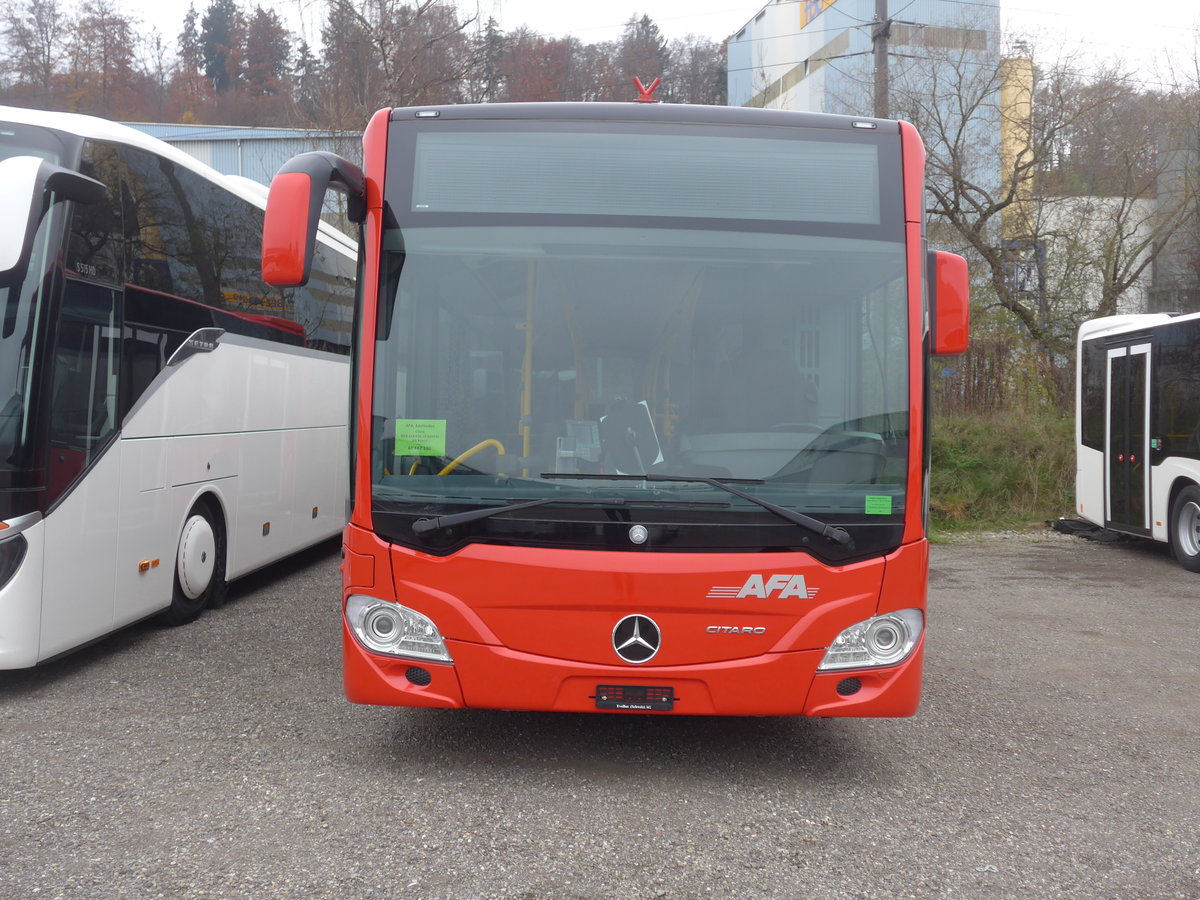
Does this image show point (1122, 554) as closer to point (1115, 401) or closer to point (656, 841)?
point (1115, 401)

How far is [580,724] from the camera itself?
560cm

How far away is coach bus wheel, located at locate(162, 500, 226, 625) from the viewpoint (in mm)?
7695

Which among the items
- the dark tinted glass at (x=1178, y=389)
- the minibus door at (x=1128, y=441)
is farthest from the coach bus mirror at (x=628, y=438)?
the minibus door at (x=1128, y=441)

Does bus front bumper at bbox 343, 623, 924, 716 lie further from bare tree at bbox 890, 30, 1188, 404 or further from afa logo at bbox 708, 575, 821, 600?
bare tree at bbox 890, 30, 1188, 404

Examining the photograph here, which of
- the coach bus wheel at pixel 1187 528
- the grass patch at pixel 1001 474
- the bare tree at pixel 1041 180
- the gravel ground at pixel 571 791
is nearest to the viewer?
the gravel ground at pixel 571 791

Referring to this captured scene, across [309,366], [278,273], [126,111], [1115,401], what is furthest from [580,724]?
[126,111]

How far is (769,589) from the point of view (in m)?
4.38

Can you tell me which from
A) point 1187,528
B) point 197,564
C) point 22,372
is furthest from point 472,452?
point 1187,528

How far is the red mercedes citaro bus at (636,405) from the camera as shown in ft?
14.4

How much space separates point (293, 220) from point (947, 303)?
2.76m

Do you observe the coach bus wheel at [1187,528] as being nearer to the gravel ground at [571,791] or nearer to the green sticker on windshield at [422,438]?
the gravel ground at [571,791]

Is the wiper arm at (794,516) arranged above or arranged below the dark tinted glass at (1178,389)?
below

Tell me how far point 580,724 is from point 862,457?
6.86 feet

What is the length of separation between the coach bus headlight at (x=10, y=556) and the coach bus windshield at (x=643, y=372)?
231cm
